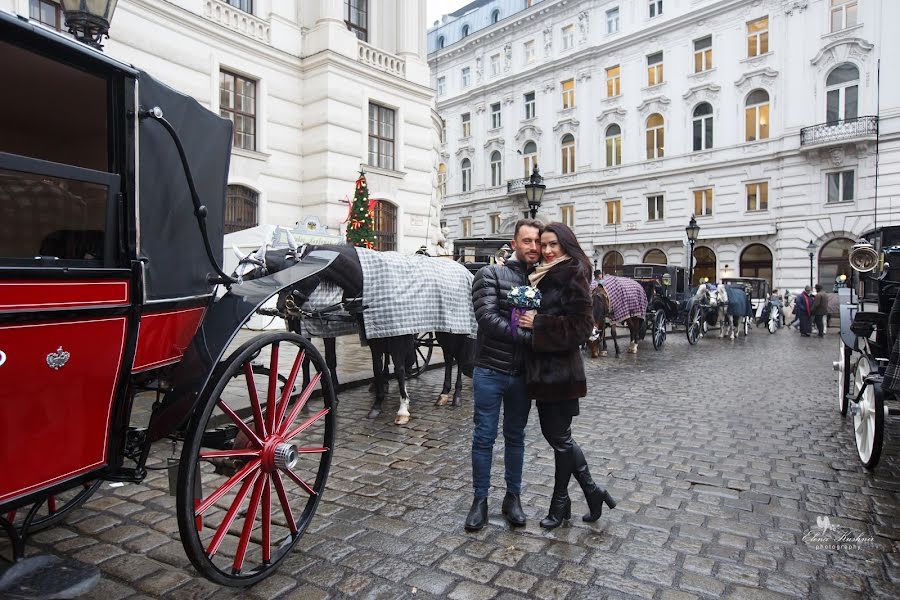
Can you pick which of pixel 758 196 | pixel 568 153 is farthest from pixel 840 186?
pixel 568 153

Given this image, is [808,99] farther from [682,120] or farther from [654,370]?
[654,370]

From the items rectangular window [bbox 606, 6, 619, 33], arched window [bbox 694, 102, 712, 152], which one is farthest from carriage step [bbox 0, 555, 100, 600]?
rectangular window [bbox 606, 6, 619, 33]

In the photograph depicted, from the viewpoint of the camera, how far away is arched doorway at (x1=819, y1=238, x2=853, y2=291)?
89.7ft

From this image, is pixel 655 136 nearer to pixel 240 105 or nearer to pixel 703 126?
pixel 703 126

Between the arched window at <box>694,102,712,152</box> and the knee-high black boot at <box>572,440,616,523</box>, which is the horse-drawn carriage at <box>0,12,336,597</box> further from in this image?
the arched window at <box>694,102,712,152</box>

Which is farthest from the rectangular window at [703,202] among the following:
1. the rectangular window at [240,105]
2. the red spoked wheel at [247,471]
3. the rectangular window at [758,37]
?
the red spoked wheel at [247,471]

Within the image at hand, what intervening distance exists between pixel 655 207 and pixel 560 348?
3302 cm

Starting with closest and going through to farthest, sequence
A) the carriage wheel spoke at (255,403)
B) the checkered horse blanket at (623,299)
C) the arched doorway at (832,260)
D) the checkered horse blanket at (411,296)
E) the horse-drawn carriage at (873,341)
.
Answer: the carriage wheel spoke at (255,403) → the horse-drawn carriage at (873,341) → the checkered horse blanket at (411,296) → the checkered horse blanket at (623,299) → the arched doorway at (832,260)

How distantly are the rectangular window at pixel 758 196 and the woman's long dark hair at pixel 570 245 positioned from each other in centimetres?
3074

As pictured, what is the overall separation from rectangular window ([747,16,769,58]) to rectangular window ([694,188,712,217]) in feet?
24.0

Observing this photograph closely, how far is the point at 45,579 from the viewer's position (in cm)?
213

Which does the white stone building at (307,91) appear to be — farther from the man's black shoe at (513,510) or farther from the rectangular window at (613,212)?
the rectangular window at (613,212)

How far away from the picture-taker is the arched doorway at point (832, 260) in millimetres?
27344

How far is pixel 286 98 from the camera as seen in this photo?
51.6 feet
